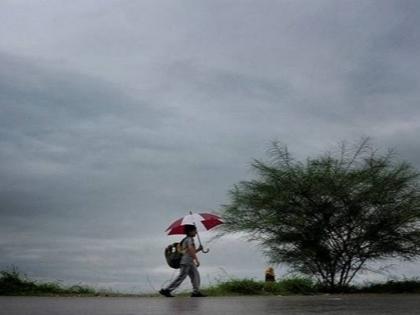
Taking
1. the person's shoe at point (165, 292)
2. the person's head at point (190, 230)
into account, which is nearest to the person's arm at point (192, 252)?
the person's head at point (190, 230)

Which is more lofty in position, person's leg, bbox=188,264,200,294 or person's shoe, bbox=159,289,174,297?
person's leg, bbox=188,264,200,294

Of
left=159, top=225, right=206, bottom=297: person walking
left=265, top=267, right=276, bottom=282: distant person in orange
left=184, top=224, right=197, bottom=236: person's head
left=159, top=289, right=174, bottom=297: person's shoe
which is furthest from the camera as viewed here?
left=265, top=267, right=276, bottom=282: distant person in orange

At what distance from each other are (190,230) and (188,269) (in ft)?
3.40

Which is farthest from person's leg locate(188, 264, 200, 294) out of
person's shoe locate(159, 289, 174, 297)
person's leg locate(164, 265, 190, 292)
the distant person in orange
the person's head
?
the distant person in orange

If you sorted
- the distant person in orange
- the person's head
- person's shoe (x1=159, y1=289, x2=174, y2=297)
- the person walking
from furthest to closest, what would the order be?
the distant person in orange
the person's head
person's shoe (x1=159, y1=289, x2=174, y2=297)
the person walking

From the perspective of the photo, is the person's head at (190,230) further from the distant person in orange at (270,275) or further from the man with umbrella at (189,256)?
the distant person in orange at (270,275)

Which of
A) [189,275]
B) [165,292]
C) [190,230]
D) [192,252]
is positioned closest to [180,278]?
[189,275]

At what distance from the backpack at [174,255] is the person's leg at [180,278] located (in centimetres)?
32

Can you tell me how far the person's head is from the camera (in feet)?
57.5

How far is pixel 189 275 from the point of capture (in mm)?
17266

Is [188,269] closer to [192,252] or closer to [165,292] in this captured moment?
[192,252]

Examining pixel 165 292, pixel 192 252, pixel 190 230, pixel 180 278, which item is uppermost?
pixel 190 230

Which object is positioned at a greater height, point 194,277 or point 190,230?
point 190,230

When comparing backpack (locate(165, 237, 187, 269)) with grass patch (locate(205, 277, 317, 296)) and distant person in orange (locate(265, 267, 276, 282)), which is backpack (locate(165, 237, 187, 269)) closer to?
grass patch (locate(205, 277, 317, 296))
